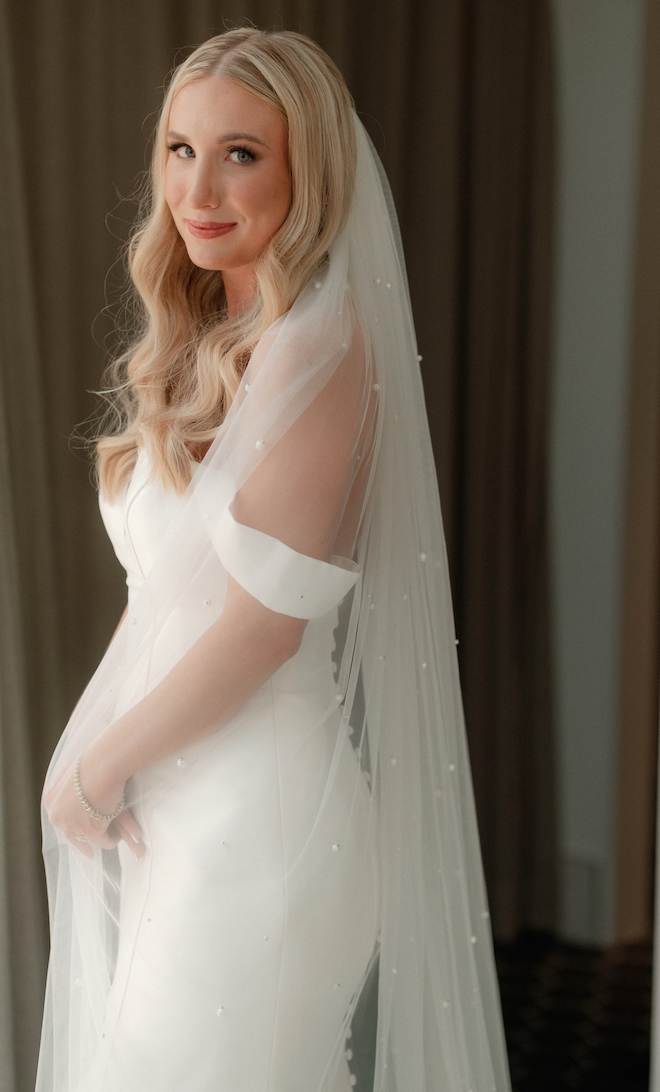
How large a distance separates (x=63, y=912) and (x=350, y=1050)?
0.42 m

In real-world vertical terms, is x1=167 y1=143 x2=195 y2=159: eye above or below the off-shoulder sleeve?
above

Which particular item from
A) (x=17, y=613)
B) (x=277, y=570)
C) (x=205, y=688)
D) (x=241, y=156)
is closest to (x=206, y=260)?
(x=241, y=156)

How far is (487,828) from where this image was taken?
2727mm

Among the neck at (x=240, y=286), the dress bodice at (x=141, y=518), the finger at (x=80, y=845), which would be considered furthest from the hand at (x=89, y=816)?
the neck at (x=240, y=286)

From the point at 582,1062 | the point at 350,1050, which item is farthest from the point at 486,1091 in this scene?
the point at 582,1062

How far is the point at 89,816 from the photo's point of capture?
1238mm

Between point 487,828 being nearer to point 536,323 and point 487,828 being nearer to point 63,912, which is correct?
point 536,323

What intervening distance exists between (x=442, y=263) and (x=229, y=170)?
1.29 metres

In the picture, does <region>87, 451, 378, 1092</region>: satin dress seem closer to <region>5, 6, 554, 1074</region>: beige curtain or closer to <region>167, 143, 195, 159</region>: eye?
<region>167, 143, 195, 159</region>: eye

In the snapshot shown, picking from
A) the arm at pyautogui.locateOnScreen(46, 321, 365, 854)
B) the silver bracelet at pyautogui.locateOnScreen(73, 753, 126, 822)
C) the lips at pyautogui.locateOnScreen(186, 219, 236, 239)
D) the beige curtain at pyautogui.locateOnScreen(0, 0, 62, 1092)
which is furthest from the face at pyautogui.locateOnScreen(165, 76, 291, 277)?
the silver bracelet at pyautogui.locateOnScreen(73, 753, 126, 822)

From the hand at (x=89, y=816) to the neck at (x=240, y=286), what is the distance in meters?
0.68

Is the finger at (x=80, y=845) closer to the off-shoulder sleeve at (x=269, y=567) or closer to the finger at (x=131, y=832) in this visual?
the finger at (x=131, y=832)

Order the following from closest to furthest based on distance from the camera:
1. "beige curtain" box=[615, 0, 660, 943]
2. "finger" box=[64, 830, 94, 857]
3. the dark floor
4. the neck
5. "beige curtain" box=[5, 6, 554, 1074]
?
"finger" box=[64, 830, 94, 857] < the neck < "beige curtain" box=[5, 6, 554, 1074] < the dark floor < "beige curtain" box=[615, 0, 660, 943]

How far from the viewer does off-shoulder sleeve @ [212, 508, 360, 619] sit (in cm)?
117
